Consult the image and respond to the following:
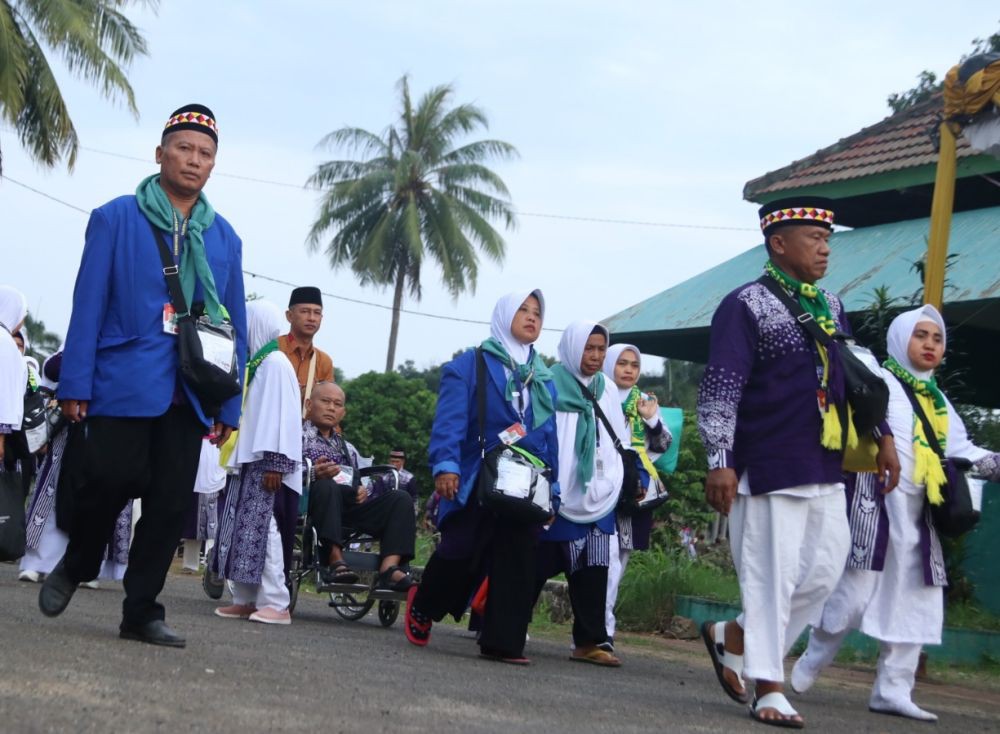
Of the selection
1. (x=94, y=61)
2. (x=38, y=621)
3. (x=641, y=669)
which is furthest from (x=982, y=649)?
(x=94, y=61)

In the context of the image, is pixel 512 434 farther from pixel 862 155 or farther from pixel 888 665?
pixel 862 155

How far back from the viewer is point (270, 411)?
30.2ft

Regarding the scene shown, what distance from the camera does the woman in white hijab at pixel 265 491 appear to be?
362 inches

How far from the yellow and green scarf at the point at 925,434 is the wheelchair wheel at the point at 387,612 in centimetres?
413

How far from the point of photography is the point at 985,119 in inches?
401

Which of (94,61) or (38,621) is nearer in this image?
(38,621)

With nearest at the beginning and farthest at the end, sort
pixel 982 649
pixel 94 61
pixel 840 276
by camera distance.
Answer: pixel 982 649, pixel 840 276, pixel 94 61

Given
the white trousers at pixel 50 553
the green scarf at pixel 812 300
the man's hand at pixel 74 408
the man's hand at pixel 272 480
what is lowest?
the white trousers at pixel 50 553

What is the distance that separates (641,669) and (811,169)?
8.95 meters

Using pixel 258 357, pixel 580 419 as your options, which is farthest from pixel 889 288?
pixel 258 357

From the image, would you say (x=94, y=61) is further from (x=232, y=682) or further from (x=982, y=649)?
(x=232, y=682)

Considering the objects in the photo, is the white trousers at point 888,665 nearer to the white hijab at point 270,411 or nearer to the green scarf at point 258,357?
the white hijab at point 270,411

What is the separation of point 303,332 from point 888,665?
16.3 feet

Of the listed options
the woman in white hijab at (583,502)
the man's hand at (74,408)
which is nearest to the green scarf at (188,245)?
the man's hand at (74,408)
